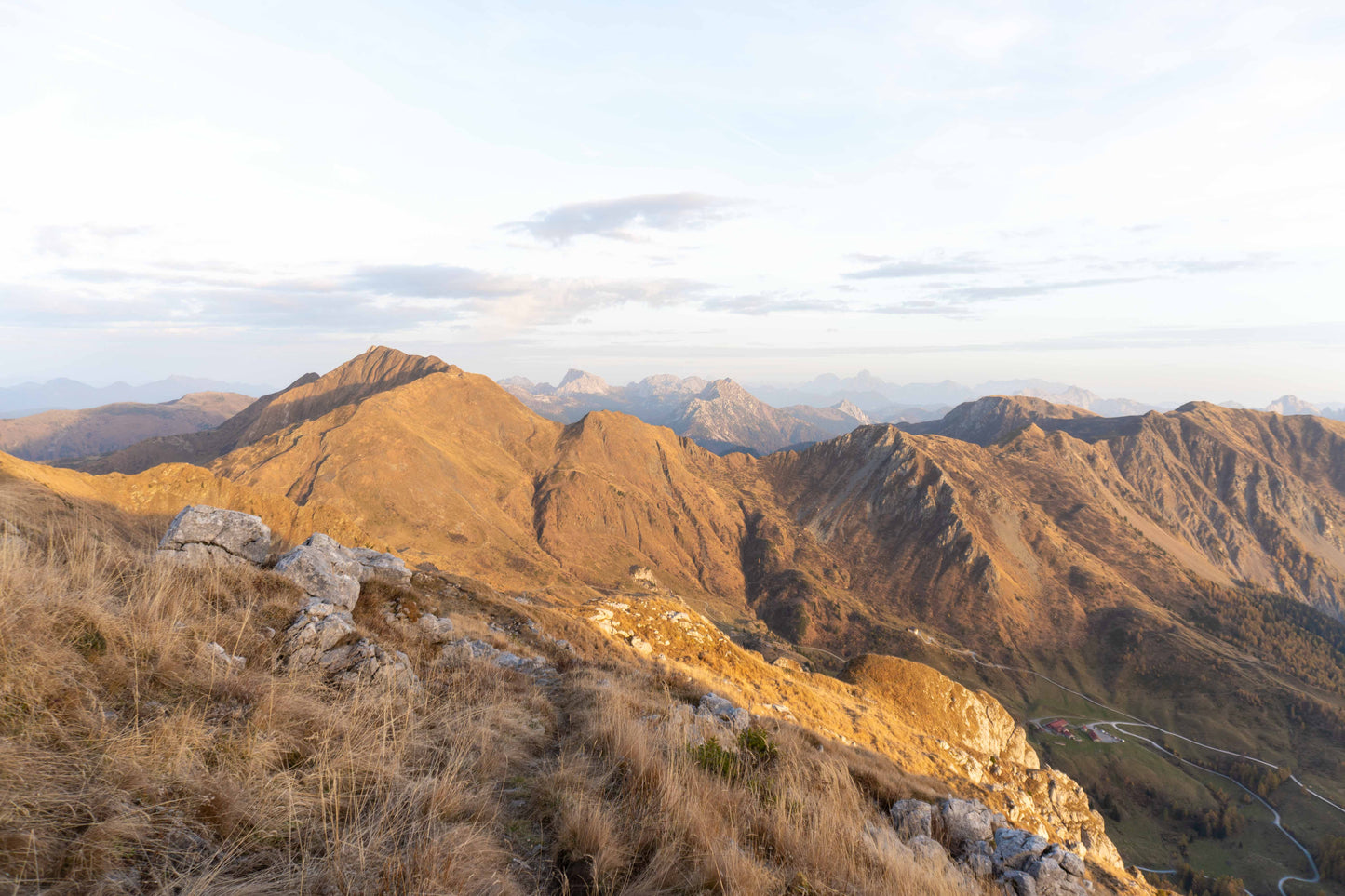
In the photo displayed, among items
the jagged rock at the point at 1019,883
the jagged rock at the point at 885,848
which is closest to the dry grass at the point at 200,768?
the jagged rock at the point at 885,848

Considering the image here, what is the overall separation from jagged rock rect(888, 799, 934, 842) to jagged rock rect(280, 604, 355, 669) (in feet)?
26.5

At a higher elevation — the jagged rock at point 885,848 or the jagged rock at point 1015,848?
the jagged rock at point 885,848

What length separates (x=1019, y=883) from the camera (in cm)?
679

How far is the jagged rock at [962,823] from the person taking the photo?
753cm

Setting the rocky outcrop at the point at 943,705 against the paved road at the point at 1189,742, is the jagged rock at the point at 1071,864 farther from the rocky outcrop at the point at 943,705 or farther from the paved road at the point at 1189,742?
the paved road at the point at 1189,742

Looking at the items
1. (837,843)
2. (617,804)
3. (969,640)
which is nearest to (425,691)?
(617,804)

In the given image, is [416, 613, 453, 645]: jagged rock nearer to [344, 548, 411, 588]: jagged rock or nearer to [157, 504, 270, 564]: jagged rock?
[344, 548, 411, 588]: jagged rock

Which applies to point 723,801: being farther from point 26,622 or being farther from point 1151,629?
point 1151,629

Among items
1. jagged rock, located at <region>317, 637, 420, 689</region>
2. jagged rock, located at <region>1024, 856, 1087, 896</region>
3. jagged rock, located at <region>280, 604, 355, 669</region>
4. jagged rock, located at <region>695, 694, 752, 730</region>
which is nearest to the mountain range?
jagged rock, located at <region>280, 604, 355, 669</region>

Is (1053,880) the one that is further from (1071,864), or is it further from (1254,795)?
(1254,795)

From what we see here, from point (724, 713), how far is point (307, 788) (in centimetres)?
801

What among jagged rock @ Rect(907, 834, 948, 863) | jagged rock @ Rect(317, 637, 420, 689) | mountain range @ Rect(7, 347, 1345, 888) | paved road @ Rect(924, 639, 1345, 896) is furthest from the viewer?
mountain range @ Rect(7, 347, 1345, 888)

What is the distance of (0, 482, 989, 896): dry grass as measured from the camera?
2.78 metres

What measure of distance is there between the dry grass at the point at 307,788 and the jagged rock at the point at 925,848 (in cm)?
68
